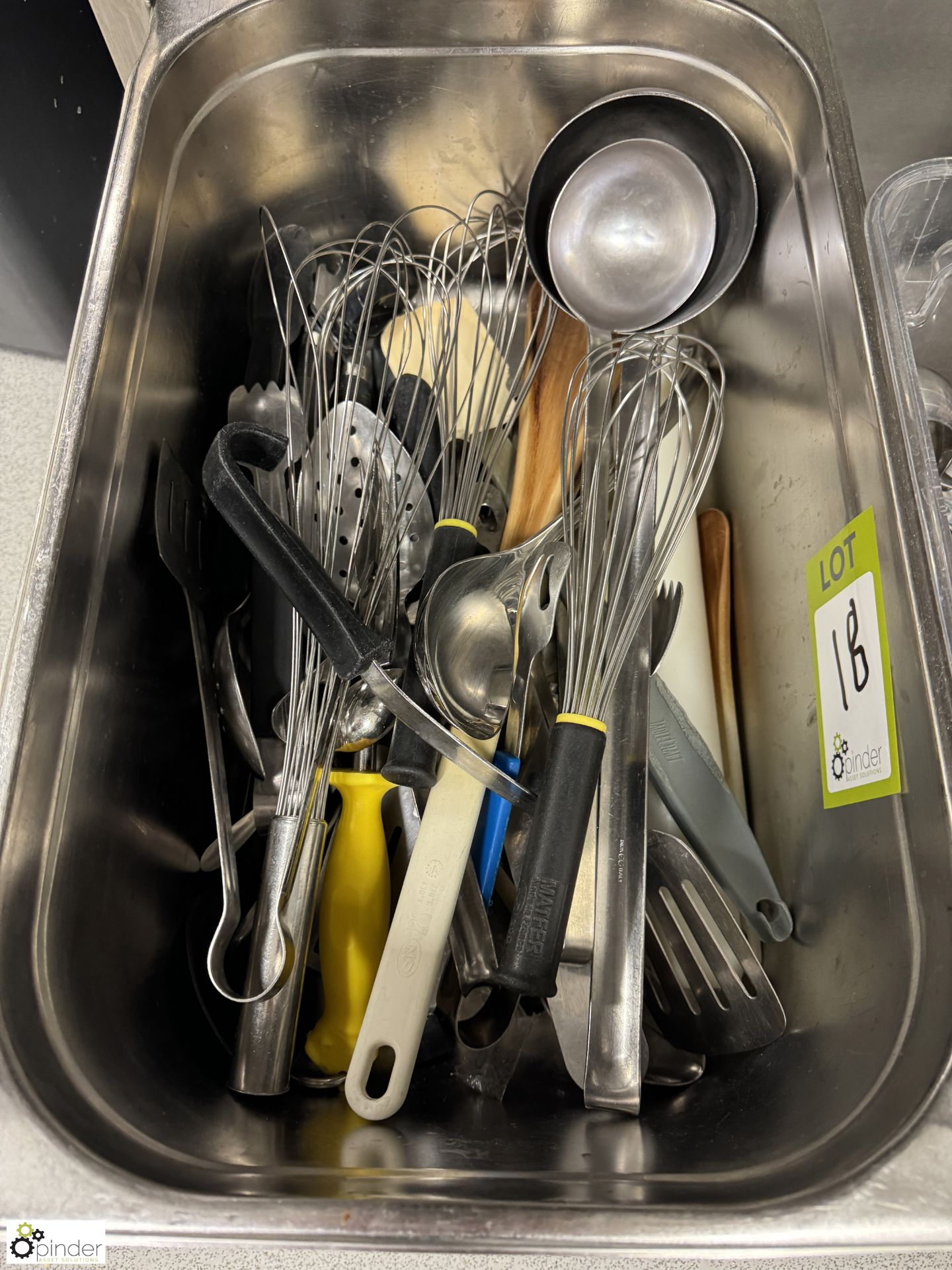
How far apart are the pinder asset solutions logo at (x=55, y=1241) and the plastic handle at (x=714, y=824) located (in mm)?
346

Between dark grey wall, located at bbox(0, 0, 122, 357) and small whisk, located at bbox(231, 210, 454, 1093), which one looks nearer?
small whisk, located at bbox(231, 210, 454, 1093)

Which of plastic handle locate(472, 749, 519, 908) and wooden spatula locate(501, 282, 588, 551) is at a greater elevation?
wooden spatula locate(501, 282, 588, 551)

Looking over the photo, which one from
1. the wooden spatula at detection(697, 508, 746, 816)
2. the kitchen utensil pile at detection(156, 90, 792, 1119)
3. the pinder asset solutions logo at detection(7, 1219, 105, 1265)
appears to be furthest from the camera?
the wooden spatula at detection(697, 508, 746, 816)

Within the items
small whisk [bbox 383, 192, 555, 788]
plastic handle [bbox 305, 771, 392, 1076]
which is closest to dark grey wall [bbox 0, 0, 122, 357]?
small whisk [bbox 383, 192, 555, 788]

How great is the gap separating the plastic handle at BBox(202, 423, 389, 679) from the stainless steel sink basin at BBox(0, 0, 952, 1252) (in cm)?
10

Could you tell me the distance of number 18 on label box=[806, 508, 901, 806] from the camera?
0.42 metres

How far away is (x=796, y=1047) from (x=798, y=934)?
64 millimetres

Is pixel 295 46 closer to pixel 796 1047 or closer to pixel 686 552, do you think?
pixel 686 552

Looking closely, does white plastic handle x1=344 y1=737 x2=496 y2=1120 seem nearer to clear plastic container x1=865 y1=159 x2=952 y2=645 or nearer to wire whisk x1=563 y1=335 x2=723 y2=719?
wire whisk x1=563 y1=335 x2=723 y2=719

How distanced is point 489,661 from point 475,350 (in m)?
0.24

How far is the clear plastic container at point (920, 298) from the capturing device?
455 millimetres

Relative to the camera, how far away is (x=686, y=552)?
60cm

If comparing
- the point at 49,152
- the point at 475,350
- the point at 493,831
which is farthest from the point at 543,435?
A: the point at 49,152

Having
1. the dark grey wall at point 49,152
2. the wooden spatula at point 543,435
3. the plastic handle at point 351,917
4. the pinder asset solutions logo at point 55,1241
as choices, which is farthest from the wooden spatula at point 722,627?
the dark grey wall at point 49,152
